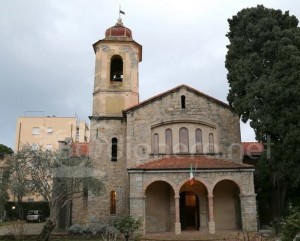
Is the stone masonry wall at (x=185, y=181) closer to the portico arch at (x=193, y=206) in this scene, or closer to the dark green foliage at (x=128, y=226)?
the portico arch at (x=193, y=206)

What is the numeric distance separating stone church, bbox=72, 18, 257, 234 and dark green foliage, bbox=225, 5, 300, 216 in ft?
7.14

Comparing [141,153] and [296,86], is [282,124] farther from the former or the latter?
[141,153]

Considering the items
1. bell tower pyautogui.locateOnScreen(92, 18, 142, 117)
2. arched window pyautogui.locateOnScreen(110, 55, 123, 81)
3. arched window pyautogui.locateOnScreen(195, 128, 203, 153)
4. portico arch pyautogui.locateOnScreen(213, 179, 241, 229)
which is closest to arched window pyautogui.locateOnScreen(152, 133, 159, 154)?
arched window pyautogui.locateOnScreen(195, 128, 203, 153)

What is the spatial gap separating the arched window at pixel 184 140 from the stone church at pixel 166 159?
7 centimetres

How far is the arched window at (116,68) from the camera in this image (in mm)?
28678

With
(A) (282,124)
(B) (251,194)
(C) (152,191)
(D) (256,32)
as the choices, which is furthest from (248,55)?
(C) (152,191)

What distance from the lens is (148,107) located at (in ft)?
83.7

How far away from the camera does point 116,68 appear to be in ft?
95.9

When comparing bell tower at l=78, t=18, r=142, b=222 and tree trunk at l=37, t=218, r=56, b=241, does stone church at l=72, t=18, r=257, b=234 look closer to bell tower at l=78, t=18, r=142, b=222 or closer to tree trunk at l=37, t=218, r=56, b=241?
bell tower at l=78, t=18, r=142, b=222

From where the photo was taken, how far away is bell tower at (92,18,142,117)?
27.2 m

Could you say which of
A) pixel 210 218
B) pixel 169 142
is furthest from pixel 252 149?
pixel 210 218

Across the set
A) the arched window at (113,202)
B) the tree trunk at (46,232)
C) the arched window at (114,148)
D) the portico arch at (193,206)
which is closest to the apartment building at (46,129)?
the arched window at (114,148)

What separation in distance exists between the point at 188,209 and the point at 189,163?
3.73 meters

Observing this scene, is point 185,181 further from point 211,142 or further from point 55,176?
point 55,176
